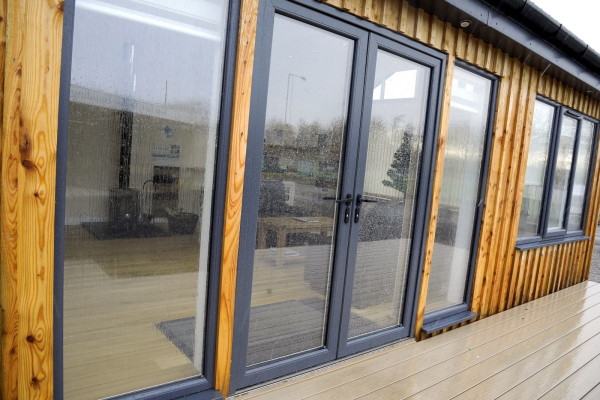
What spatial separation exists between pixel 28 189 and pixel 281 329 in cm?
152

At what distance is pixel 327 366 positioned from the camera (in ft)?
8.98

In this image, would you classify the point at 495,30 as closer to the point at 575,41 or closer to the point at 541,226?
the point at 575,41

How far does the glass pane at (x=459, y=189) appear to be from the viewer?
3.42 metres

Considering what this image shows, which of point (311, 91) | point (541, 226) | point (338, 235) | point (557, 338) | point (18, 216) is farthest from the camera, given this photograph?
point (541, 226)

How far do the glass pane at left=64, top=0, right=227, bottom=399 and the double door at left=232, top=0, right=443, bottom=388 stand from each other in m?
0.27

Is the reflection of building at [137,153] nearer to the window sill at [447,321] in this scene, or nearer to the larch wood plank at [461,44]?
the larch wood plank at [461,44]

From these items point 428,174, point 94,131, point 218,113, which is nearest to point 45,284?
point 94,131

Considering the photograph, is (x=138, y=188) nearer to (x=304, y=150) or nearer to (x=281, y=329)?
(x=304, y=150)

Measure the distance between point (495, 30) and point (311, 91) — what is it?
5.21 ft

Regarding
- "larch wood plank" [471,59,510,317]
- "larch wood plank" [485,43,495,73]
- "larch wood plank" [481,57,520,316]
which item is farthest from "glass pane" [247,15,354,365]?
"larch wood plank" [481,57,520,316]

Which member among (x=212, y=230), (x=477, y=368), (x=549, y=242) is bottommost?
(x=477, y=368)

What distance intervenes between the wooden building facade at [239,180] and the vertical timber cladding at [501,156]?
0.02m

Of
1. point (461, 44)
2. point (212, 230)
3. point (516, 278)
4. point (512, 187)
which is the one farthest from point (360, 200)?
point (516, 278)

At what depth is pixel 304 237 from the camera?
2.54 meters
